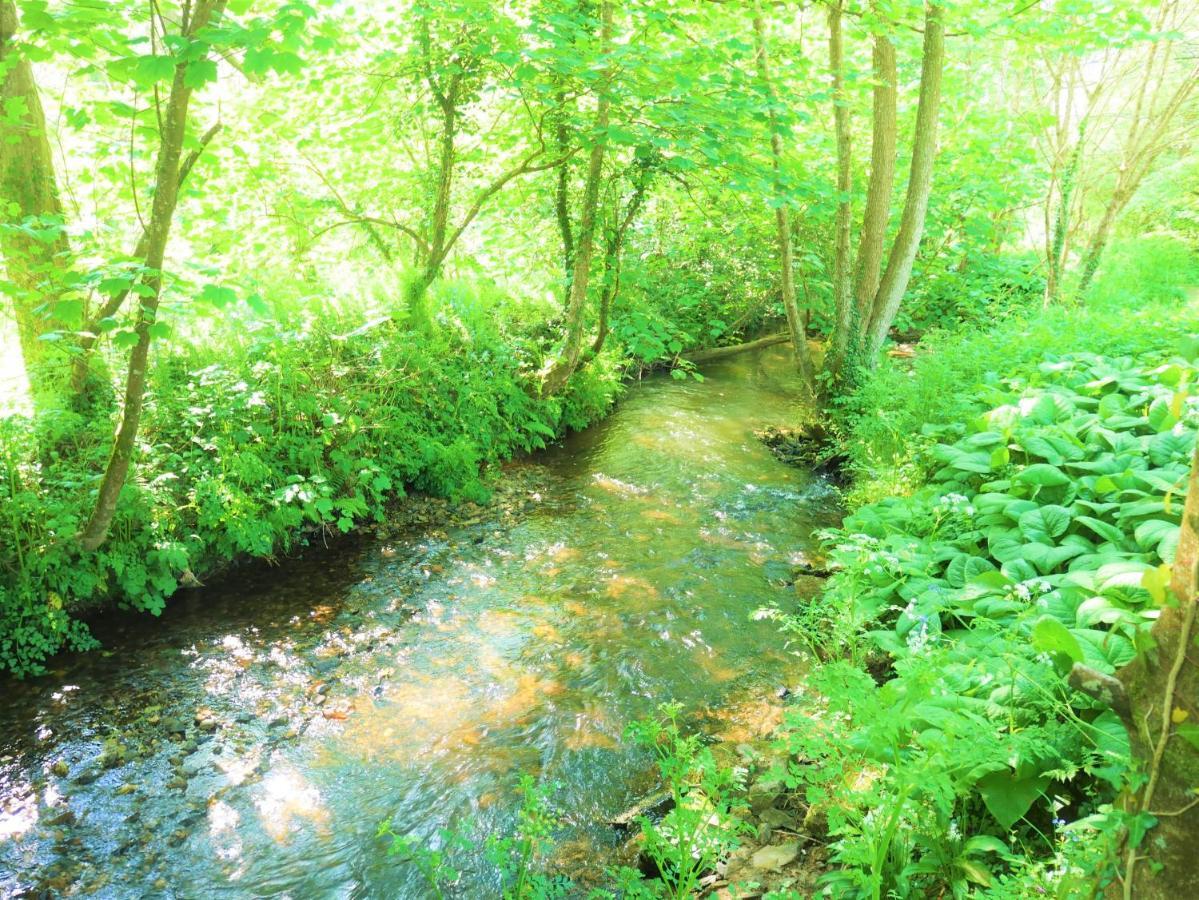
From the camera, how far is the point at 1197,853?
5.72ft

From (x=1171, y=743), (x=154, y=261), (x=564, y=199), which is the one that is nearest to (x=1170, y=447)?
(x=1171, y=743)

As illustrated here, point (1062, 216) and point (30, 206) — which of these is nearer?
point (30, 206)

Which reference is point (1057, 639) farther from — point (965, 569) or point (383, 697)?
point (383, 697)

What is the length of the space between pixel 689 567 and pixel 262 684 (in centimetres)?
340

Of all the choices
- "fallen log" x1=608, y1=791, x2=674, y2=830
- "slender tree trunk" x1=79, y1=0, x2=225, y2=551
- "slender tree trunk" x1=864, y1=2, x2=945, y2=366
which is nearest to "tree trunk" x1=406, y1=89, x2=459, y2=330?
"slender tree trunk" x1=79, y1=0, x2=225, y2=551

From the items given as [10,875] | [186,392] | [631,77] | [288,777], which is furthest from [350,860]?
[631,77]

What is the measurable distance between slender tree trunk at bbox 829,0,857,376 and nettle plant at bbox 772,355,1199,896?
3576 millimetres

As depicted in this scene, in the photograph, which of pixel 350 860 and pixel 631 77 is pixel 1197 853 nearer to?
pixel 350 860

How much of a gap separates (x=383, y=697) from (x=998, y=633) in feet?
11.5

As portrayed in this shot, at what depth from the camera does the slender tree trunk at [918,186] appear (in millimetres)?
8062

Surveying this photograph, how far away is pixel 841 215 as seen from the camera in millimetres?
8789

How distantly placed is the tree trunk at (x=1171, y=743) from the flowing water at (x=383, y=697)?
217 centimetres

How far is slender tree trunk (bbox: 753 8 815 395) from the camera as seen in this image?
6879 mm

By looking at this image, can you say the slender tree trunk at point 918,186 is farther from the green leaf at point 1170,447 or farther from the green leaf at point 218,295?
the green leaf at point 218,295
